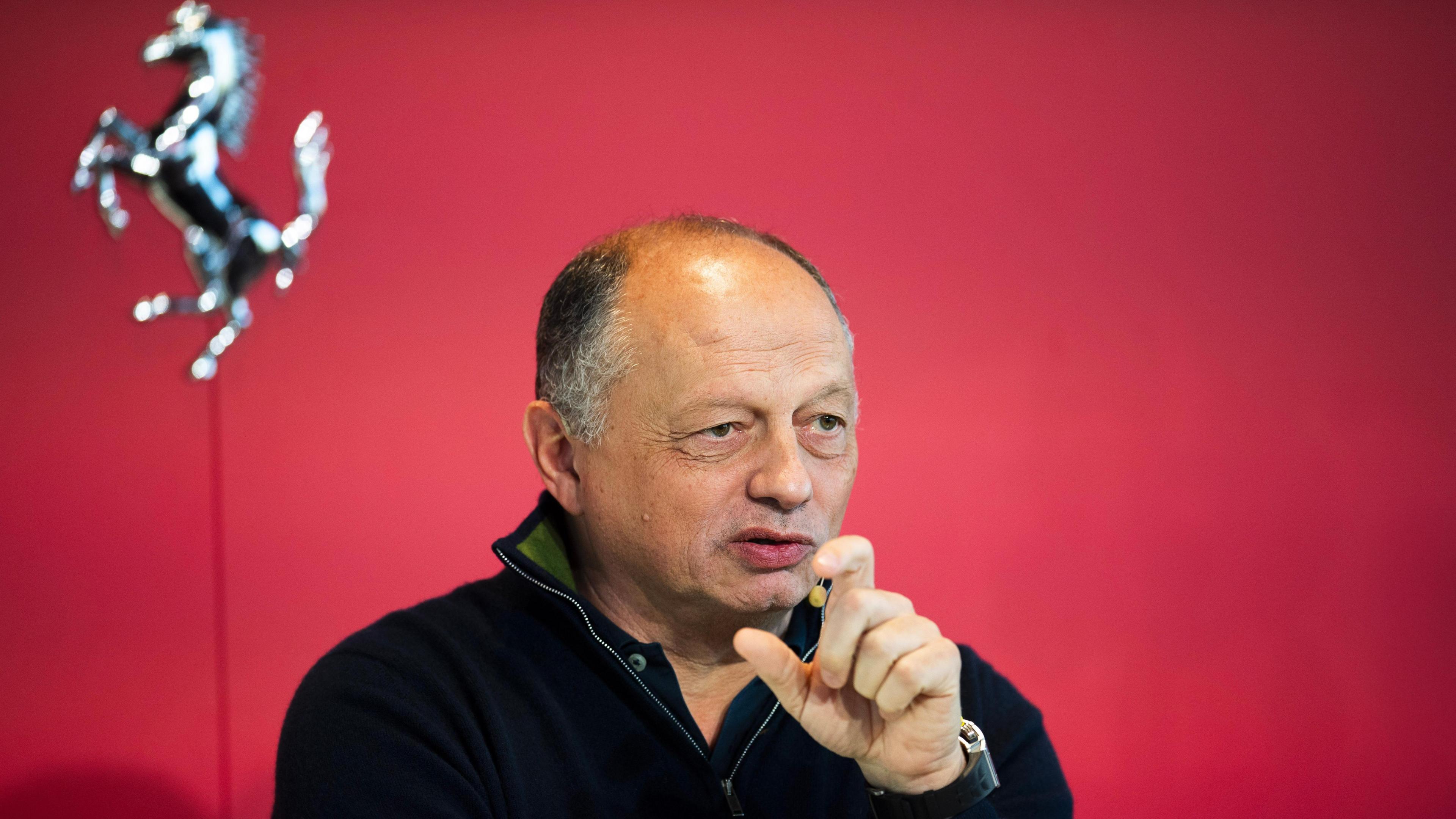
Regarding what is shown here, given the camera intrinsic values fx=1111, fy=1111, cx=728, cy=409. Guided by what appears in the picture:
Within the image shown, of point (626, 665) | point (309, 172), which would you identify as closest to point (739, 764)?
point (626, 665)

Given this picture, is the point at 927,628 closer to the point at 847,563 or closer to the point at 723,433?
the point at 847,563

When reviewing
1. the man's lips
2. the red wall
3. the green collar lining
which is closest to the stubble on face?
the man's lips

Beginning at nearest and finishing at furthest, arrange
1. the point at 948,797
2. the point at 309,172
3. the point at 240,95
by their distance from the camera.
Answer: the point at 948,797 < the point at 240,95 < the point at 309,172

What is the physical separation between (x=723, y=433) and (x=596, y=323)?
0.76ft

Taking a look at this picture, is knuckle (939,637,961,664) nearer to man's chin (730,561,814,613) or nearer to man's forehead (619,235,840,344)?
man's chin (730,561,814,613)

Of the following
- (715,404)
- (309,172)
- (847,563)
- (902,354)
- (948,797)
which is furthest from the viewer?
(902,354)

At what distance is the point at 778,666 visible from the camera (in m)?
1.10

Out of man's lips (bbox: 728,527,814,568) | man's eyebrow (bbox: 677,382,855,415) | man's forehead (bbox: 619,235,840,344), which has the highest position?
man's forehead (bbox: 619,235,840,344)

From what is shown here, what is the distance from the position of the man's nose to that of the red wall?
4.00 ft

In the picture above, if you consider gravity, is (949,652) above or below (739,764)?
above

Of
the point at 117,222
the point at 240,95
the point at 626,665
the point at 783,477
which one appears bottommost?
the point at 626,665

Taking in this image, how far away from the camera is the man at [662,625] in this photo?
1.20m

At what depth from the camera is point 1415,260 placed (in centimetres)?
271

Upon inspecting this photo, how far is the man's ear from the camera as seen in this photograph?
4.79 feet
